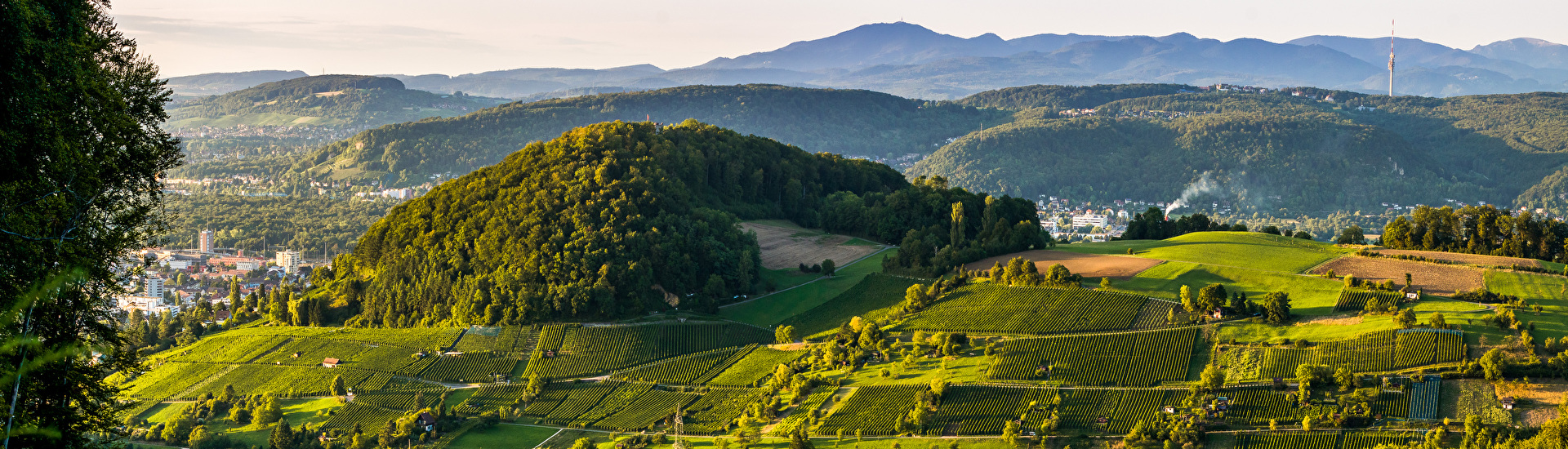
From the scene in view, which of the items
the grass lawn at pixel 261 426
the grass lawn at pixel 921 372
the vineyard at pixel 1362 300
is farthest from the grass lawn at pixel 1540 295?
the grass lawn at pixel 261 426

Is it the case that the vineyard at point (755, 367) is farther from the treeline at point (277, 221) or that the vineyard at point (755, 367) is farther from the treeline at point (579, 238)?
the treeline at point (277, 221)

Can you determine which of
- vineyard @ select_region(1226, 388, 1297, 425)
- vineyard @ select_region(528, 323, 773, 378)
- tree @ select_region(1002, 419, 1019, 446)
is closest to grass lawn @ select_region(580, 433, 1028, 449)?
tree @ select_region(1002, 419, 1019, 446)

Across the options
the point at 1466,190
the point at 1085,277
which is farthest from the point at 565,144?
the point at 1466,190

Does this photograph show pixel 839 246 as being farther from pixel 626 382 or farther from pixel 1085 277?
pixel 626 382

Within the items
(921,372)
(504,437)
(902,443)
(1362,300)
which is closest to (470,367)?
(504,437)

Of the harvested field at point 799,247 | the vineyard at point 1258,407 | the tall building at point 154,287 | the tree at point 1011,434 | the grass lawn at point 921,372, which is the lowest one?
the tall building at point 154,287

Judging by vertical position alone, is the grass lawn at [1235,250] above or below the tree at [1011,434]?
above
